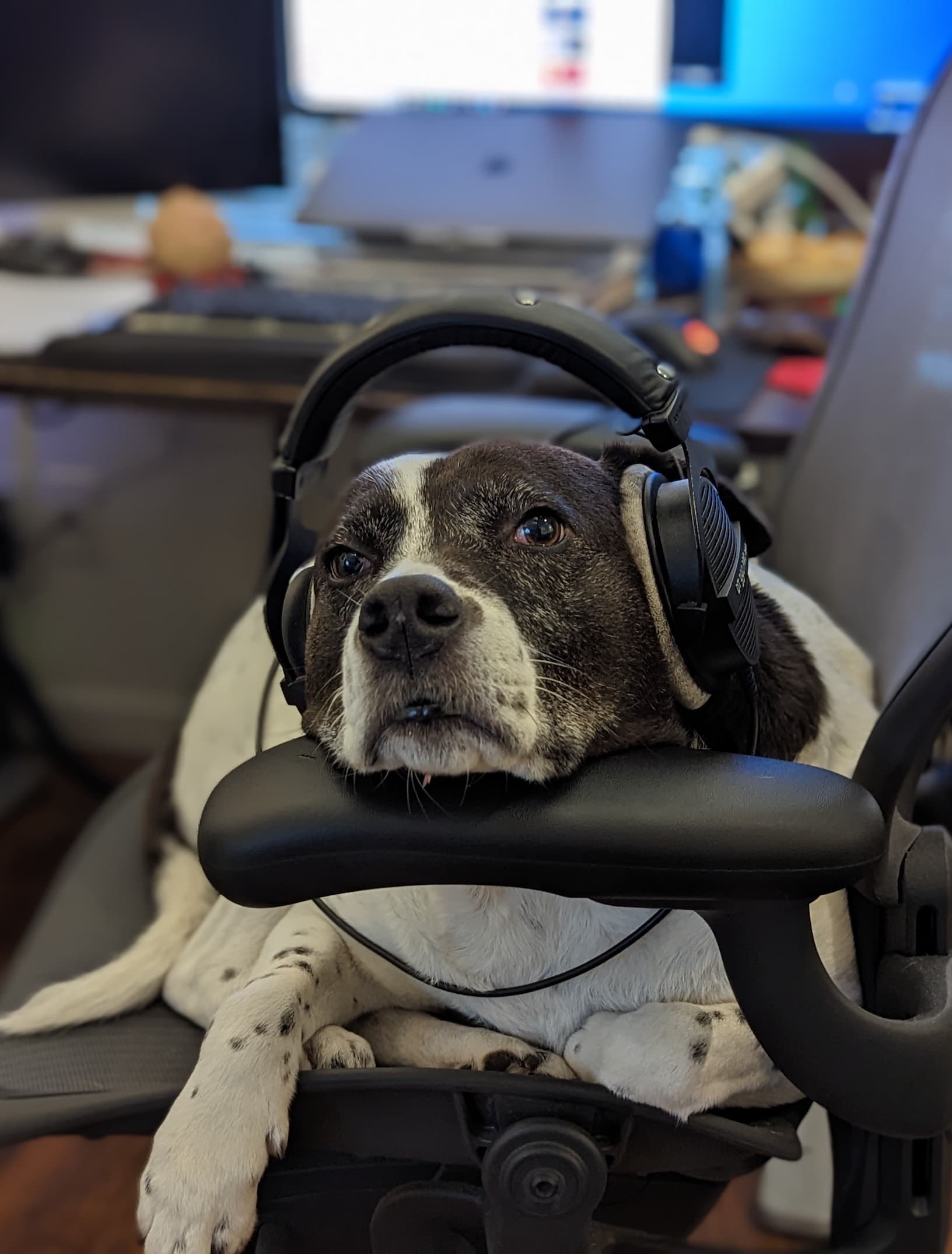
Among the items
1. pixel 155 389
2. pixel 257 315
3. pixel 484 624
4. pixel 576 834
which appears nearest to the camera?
pixel 576 834

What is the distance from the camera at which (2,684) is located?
2.46 metres

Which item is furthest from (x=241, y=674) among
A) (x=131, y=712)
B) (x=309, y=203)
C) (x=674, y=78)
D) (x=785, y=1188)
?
(x=131, y=712)

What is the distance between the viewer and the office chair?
0.62m

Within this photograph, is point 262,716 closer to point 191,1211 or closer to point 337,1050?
point 337,1050

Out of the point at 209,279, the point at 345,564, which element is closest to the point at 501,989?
the point at 345,564

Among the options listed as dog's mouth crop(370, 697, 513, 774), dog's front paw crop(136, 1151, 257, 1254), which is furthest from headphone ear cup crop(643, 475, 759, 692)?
dog's front paw crop(136, 1151, 257, 1254)

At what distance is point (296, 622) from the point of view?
808 mm

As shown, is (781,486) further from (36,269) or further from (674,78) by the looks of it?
(36,269)

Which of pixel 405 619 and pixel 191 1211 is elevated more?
pixel 405 619

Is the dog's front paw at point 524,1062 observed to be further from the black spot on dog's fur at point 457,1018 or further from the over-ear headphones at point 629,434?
the over-ear headphones at point 629,434

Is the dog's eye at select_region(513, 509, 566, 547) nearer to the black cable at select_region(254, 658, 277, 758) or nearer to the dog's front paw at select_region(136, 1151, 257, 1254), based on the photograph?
the black cable at select_region(254, 658, 277, 758)

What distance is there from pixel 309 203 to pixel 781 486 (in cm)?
109

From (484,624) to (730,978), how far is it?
0.80 ft

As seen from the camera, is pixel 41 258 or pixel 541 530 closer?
pixel 541 530
